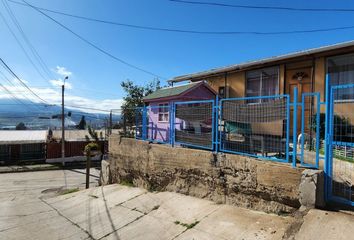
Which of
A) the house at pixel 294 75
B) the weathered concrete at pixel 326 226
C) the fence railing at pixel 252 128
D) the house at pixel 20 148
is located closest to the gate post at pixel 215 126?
the fence railing at pixel 252 128

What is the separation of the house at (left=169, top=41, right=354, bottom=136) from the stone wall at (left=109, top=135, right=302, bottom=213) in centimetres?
241

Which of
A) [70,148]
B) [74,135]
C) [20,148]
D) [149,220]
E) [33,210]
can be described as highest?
[74,135]

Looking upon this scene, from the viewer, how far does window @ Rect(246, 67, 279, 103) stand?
425 inches

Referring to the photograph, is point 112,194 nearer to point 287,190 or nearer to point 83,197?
point 83,197

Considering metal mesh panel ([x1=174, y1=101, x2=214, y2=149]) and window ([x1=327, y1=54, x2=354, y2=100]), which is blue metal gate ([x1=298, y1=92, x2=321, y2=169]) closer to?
window ([x1=327, y1=54, x2=354, y2=100])

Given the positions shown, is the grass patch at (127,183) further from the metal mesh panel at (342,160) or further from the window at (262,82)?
the metal mesh panel at (342,160)

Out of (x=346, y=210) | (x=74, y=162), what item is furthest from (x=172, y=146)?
(x=74, y=162)

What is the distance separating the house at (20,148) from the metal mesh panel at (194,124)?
81.6 ft

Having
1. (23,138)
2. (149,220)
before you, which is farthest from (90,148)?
(23,138)

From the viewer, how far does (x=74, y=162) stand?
92.2 ft

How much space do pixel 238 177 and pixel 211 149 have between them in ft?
3.86

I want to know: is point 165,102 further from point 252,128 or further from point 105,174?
point 252,128

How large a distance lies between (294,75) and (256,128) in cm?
563

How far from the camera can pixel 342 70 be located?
8828 mm
